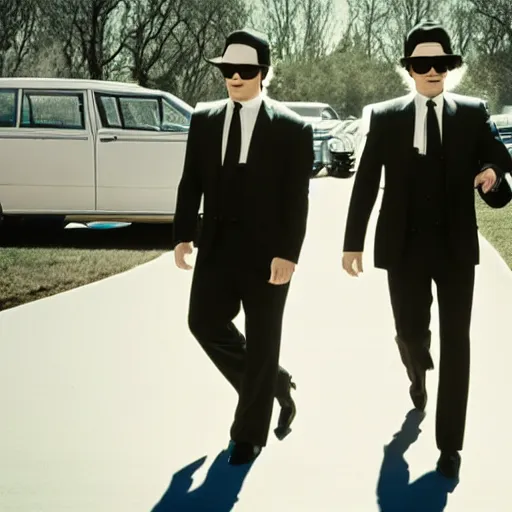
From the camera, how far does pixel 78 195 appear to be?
1327 centimetres

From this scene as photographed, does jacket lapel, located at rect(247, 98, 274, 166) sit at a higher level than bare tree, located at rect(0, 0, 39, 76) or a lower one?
higher

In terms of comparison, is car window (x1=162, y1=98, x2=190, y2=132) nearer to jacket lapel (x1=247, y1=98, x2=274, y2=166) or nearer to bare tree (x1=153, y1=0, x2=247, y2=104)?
jacket lapel (x1=247, y1=98, x2=274, y2=166)

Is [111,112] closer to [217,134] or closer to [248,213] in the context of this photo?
[217,134]

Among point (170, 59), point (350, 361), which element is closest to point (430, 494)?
point (350, 361)

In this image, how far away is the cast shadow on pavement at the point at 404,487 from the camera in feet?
14.5

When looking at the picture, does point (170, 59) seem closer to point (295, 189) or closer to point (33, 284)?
point (33, 284)

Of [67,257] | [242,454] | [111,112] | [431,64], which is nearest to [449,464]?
[242,454]

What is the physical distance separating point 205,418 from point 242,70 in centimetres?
178

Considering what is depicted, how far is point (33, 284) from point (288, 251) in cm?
565

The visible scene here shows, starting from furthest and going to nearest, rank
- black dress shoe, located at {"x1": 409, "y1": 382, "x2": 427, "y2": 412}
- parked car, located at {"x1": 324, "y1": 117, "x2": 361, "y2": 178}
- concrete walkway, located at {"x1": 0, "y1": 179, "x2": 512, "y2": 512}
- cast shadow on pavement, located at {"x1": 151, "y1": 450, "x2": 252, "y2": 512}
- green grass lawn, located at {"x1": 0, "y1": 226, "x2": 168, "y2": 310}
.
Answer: parked car, located at {"x1": 324, "y1": 117, "x2": 361, "y2": 178}
green grass lawn, located at {"x1": 0, "y1": 226, "x2": 168, "y2": 310}
black dress shoe, located at {"x1": 409, "y1": 382, "x2": 427, "y2": 412}
concrete walkway, located at {"x1": 0, "y1": 179, "x2": 512, "y2": 512}
cast shadow on pavement, located at {"x1": 151, "y1": 450, "x2": 252, "y2": 512}

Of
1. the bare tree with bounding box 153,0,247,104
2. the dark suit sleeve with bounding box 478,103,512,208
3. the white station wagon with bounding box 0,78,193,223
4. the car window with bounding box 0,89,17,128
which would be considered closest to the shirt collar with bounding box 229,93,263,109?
the dark suit sleeve with bounding box 478,103,512,208

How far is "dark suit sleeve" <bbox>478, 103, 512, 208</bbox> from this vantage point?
→ 4.75 m

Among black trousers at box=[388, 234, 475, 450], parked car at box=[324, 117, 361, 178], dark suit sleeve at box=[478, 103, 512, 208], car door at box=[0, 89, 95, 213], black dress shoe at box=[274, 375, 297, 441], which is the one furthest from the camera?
parked car at box=[324, 117, 361, 178]

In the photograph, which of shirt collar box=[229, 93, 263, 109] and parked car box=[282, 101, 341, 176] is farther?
parked car box=[282, 101, 341, 176]
